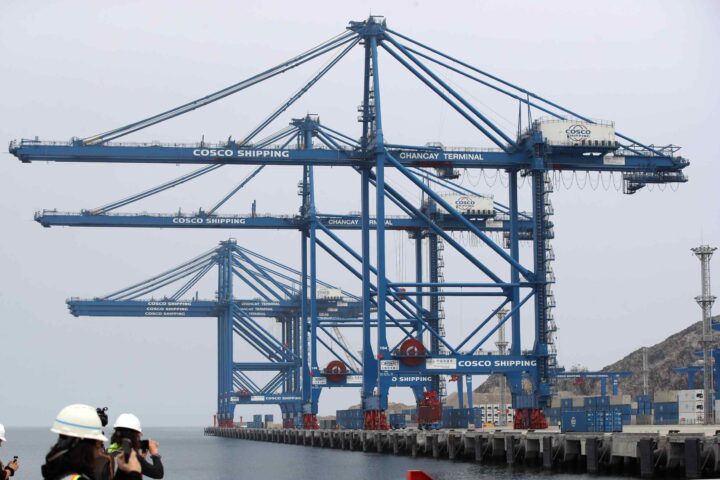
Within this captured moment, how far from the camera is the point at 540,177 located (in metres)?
50.7

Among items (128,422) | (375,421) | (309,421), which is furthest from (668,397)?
(128,422)

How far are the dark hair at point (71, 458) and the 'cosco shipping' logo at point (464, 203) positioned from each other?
5681 centimetres

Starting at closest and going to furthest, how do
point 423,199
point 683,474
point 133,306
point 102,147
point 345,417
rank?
point 683,474 → point 102,147 → point 423,199 → point 345,417 → point 133,306

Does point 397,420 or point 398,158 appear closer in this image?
point 398,158

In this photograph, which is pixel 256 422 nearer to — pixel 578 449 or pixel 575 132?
pixel 575 132

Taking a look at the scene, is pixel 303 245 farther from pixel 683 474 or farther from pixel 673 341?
pixel 673 341

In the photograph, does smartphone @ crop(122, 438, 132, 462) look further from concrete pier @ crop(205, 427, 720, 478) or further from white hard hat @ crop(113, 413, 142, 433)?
concrete pier @ crop(205, 427, 720, 478)

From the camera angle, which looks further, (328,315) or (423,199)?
(328,315)

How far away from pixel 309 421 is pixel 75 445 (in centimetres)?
7078

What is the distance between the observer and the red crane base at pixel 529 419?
50188mm

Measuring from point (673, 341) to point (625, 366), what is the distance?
9.94 m

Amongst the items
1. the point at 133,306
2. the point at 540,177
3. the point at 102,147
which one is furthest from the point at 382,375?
the point at 133,306

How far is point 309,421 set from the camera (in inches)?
2990

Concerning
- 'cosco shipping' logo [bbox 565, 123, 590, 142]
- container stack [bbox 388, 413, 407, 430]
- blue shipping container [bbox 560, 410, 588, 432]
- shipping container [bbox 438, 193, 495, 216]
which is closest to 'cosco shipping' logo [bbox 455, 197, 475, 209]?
shipping container [bbox 438, 193, 495, 216]
